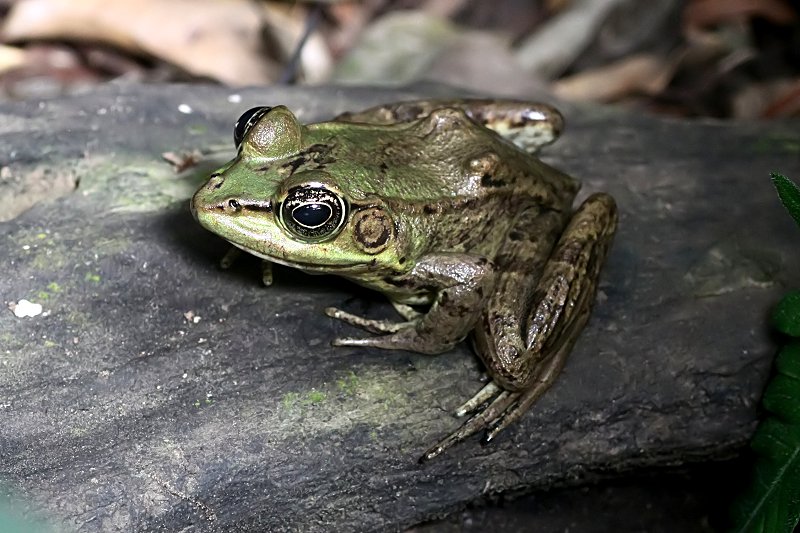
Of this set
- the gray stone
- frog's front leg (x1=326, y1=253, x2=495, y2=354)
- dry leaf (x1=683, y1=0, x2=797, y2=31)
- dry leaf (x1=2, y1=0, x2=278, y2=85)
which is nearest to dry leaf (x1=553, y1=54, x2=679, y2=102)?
dry leaf (x1=683, y1=0, x2=797, y2=31)

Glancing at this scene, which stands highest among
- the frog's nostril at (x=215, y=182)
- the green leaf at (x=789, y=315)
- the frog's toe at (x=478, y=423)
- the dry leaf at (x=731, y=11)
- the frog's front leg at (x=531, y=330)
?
the dry leaf at (x=731, y=11)

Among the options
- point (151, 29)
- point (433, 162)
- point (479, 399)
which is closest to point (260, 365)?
point (479, 399)

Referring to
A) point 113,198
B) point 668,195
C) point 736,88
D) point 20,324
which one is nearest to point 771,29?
point 736,88

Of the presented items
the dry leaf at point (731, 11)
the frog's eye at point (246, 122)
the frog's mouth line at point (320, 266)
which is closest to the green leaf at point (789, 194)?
the frog's mouth line at point (320, 266)

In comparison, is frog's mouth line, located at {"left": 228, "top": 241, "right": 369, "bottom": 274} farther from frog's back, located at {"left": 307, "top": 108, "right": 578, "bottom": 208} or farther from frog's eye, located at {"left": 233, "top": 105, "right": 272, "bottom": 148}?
frog's eye, located at {"left": 233, "top": 105, "right": 272, "bottom": 148}

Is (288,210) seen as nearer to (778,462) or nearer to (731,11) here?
(778,462)

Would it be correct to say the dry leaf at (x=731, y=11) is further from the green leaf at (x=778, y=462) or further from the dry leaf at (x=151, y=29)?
the green leaf at (x=778, y=462)
